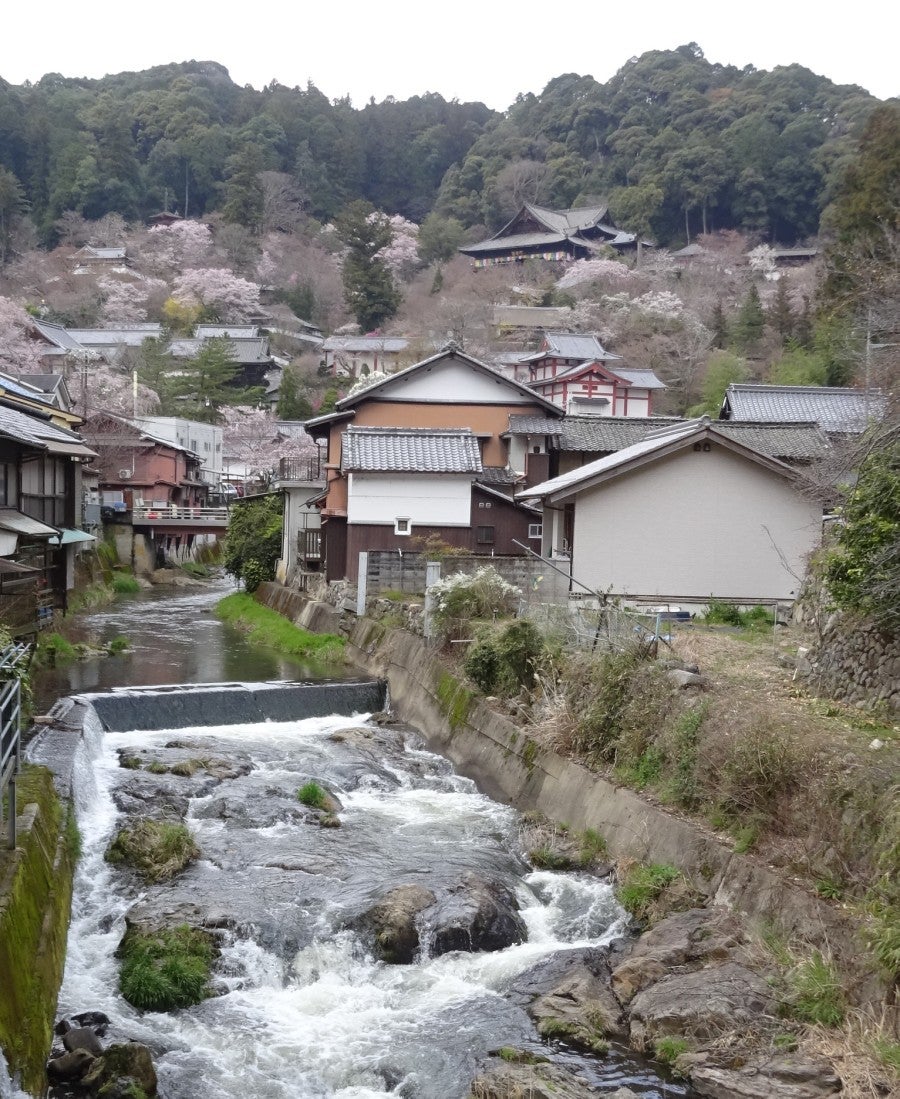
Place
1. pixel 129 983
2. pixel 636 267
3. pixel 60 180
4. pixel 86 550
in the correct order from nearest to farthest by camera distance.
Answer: pixel 129 983
pixel 86 550
pixel 636 267
pixel 60 180

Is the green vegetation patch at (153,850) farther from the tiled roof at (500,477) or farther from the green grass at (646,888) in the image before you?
the tiled roof at (500,477)

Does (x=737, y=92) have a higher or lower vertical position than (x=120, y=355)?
higher

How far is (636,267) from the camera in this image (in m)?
71.6

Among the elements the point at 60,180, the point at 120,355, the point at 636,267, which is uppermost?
the point at 60,180

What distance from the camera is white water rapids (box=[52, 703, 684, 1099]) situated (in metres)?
7.88

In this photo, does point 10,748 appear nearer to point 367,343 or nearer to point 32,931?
point 32,931

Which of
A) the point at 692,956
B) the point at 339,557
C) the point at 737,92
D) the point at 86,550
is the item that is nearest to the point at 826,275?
the point at 339,557

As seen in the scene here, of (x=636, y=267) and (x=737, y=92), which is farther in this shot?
(x=737, y=92)

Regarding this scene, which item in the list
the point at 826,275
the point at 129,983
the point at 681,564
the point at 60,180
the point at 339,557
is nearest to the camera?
the point at 129,983

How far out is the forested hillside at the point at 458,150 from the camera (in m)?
79.7

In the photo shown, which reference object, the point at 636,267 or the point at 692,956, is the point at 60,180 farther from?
the point at 692,956

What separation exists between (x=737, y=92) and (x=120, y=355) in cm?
6085

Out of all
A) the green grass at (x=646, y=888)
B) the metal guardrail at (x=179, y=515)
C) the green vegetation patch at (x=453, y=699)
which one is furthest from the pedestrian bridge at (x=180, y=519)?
the green grass at (x=646, y=888)

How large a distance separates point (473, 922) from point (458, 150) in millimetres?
105379
